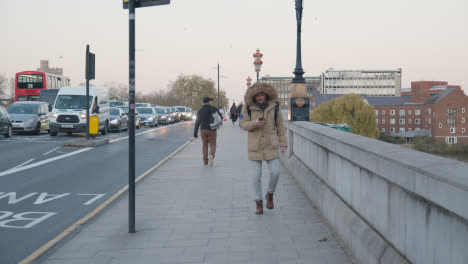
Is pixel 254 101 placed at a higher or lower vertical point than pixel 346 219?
higher

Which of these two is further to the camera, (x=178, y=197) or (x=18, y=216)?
(x=178, y=197)

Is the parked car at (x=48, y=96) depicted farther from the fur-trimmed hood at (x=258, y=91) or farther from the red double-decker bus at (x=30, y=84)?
the fur-trimmed hood at (x=258, y=91)

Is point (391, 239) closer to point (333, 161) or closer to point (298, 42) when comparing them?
point (333, 161)

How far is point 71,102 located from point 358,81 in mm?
155450

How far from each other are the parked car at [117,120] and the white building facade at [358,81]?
475ft

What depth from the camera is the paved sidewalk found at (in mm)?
4731

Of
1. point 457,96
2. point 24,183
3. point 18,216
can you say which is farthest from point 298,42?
point 457,96

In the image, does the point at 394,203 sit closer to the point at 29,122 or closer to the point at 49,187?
the point at 49,187

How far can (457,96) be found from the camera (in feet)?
477

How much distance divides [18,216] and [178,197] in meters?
2.44

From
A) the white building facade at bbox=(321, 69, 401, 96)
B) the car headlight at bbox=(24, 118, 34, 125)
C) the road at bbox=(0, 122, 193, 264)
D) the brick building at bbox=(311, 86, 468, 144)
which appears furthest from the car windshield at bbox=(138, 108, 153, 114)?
the white building facade at bbox=(321, 69, 401, 96)

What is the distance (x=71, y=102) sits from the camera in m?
25.5

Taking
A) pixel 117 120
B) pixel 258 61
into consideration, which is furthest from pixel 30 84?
pixel 258 61

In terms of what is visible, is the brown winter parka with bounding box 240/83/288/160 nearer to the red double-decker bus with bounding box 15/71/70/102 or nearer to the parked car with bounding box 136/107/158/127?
the red double-decker bus with bounding box 15/71/70/102
